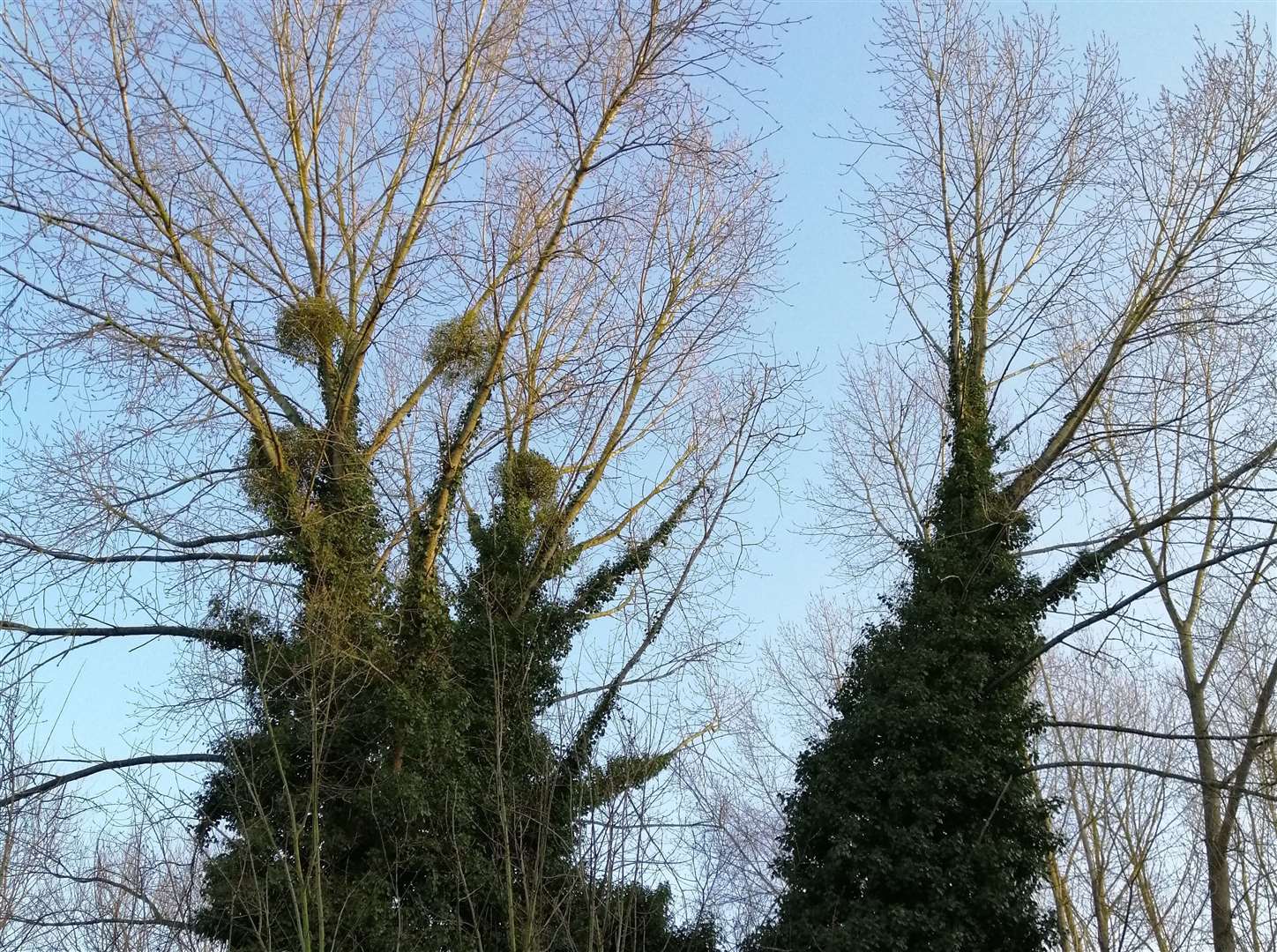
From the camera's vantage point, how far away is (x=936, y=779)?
392 inches

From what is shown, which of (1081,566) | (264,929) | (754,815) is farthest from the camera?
(754,815)

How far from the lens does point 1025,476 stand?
456 inches

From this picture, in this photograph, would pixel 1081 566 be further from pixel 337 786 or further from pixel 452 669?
pixel 337 786

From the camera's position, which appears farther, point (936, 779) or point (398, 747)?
point (398, 747)

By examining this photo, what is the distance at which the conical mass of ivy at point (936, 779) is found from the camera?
9.59 m

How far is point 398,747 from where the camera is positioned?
35.3ft

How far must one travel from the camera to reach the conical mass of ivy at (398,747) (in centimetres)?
962

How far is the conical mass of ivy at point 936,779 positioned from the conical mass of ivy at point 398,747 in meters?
1.58

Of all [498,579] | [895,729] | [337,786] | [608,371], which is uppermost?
[608,371]

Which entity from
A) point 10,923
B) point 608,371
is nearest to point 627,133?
point 608,371

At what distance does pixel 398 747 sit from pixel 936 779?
477 centimetres

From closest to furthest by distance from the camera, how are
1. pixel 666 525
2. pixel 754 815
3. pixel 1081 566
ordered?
1. pixel 1081 566
2. pixel 666 525
3. pixel 754 815

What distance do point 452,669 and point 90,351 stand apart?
443 cm

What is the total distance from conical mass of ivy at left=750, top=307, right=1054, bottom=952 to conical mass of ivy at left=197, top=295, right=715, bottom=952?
158 centimetres
